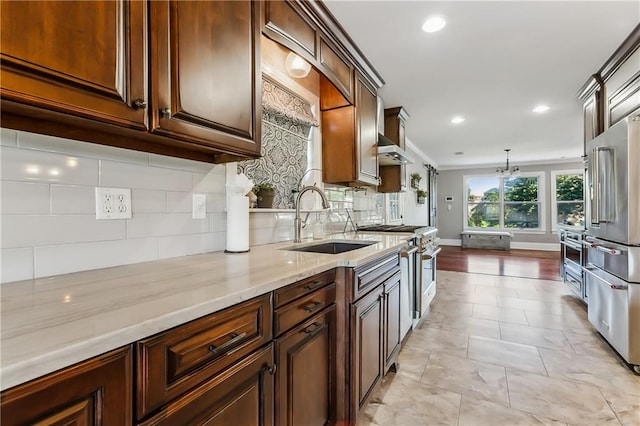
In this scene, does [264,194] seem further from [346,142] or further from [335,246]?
[346,142]

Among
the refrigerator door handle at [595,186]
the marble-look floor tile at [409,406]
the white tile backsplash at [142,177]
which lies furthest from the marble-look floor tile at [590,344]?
the white tile backsplash at [142,177]

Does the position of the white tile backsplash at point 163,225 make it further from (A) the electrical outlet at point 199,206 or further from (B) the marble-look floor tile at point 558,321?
(B) the marble-look floor tile at point 558,321

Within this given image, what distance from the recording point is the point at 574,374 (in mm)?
2133

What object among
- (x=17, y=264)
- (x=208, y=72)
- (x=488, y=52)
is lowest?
(x=17, y=264)

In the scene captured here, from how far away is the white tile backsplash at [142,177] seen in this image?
1151 millimetres

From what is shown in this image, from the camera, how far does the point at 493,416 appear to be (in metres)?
1.71

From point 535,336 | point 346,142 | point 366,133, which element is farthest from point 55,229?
point 535,336

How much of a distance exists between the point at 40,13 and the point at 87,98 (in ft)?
0.65

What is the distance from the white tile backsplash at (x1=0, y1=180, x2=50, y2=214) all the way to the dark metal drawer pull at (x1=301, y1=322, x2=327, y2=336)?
986 mm

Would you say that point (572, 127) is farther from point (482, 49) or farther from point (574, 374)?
point (574, 374)

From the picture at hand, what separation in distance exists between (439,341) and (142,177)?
8.56 feet

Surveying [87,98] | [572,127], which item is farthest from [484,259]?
[87,98]

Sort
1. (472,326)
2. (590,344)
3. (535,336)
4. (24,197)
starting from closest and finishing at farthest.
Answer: (24,197) < (590,344) < (535,336) < (472,326)

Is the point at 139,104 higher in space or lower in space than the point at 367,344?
higher
